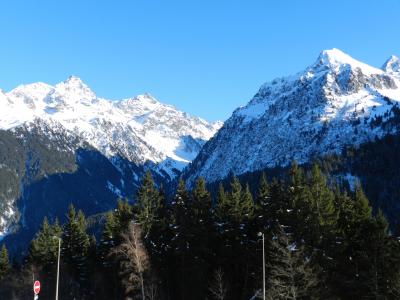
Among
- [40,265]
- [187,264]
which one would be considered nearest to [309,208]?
[187,264]

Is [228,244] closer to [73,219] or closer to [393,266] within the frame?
[393,266]

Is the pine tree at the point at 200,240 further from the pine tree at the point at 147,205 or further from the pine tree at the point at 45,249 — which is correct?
the pine tree at the point at 45,249

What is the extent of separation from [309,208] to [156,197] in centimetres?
2742

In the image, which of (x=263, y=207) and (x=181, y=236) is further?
(x=181, y=236)

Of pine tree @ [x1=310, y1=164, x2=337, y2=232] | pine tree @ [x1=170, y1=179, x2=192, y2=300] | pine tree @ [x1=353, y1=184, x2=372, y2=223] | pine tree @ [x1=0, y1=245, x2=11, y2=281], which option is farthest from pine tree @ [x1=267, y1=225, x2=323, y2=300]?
pine tree @ [x1=0, y1=245, x2=11, y2=281]

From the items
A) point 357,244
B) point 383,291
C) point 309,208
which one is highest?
point 309,208

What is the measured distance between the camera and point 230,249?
68.8 m

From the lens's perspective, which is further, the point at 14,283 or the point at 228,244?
the point at 14,283

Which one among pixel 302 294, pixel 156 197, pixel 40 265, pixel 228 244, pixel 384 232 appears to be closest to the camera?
pixel 302 294

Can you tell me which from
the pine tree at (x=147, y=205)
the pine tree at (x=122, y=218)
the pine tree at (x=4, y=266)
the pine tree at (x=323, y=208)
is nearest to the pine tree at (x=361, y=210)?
the pine tree at (x=323, y=208)

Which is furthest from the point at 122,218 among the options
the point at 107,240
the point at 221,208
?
the point at 221,208

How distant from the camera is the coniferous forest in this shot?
5469cm

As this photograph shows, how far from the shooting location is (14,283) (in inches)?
3509

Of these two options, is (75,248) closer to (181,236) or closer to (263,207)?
(181,236)
